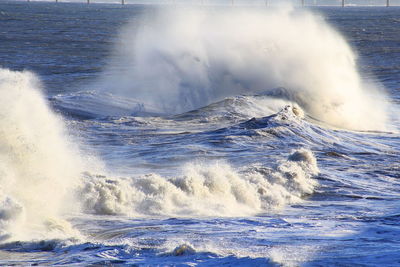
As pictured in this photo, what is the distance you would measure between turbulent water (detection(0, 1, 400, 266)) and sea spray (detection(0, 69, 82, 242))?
0.03 meters

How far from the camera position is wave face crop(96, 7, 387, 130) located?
75.7 ft

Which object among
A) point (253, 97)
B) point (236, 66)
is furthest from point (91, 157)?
point (236, 66)

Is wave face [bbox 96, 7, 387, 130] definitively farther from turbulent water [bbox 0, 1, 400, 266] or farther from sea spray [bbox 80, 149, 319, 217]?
sea spray [bbox 80, 149, 319, 217]

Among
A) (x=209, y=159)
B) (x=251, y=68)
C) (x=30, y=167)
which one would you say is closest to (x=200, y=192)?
(x=30, y=167)

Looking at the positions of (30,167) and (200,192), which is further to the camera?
(200,192)

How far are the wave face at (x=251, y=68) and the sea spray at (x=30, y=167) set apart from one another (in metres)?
9.24

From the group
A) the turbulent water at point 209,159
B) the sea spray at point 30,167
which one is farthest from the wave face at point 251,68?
the sea spray at point 30,167

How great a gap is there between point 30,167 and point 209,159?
13.5 ft

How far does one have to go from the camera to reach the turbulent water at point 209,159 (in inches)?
345

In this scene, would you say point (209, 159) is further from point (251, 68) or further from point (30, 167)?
point (251, 68)

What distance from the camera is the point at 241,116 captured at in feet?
65.9

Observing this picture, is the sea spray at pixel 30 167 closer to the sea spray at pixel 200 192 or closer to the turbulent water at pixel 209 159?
the turbulent water at pixel 209 159

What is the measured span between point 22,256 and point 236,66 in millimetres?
19506

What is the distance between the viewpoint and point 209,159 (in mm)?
14242
